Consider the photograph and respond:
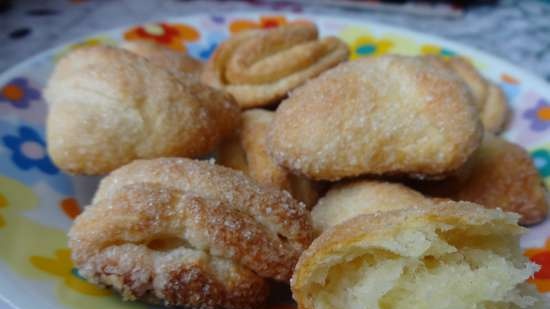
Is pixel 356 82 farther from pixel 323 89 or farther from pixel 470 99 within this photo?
pixel 470 99

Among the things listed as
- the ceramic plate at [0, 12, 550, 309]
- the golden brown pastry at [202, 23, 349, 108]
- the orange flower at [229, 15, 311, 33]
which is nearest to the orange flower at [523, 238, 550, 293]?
the ceramic plate at [0, 12, 550, 309]

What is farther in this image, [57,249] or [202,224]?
[57,249]

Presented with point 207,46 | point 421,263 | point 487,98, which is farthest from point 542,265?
point 207,46

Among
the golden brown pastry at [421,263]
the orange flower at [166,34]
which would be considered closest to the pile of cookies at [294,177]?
the golden brown pastry at [421,263]

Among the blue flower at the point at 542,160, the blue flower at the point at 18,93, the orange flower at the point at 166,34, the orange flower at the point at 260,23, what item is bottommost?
the blue flower at the point at 542,160

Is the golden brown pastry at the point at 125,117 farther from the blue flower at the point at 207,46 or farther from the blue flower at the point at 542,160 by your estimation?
the blue flower at the point at 542,160

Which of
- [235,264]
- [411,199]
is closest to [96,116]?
[235,264]

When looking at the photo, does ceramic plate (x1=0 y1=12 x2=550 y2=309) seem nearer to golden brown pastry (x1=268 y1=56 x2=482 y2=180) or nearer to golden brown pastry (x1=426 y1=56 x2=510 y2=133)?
golden brown pastry (x1=426 y1=56 x2=510 y2=133)
